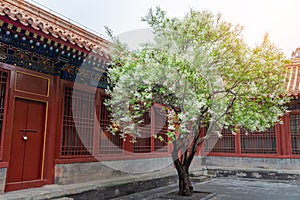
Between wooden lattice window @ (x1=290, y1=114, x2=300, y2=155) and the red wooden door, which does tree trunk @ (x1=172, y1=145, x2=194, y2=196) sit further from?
wooden lattice window @ (x1=290, y1=114, x2=300, y2=155)

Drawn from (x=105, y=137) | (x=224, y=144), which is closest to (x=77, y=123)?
(x=105, y=137)

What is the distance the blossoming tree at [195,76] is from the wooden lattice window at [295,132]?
4.99 metres

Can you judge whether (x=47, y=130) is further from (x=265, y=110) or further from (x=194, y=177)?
(x=194, y=177)

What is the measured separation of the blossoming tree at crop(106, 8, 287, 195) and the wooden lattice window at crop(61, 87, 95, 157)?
751mm

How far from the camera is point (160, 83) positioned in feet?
16.7

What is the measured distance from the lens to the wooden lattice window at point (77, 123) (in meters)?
5.68

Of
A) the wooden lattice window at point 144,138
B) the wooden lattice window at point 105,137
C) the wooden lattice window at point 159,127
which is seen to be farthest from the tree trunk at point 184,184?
the wooden lattice window at point 159,127

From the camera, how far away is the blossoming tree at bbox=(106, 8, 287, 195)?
16.3ft

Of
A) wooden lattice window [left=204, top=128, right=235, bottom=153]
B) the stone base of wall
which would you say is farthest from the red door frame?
wooden lattice window [left=204, top=128, right=235, bottom=153]

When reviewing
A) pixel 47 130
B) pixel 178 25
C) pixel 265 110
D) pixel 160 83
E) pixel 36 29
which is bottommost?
pixel 47 130

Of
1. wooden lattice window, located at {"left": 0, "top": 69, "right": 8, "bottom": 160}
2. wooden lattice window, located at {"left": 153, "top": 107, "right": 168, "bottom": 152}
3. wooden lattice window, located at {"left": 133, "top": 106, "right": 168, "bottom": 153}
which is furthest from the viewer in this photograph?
wooden lattice window, located at {"left": 153, "top": 107, "right": 168, "bottom": 152}

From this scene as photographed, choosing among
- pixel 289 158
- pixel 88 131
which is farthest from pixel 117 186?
pixel 289 158

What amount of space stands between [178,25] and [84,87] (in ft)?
8.15

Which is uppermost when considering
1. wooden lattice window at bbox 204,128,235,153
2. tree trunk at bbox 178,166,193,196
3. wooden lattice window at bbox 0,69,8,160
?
wooden lattice window at bbox 0,69,8,160
